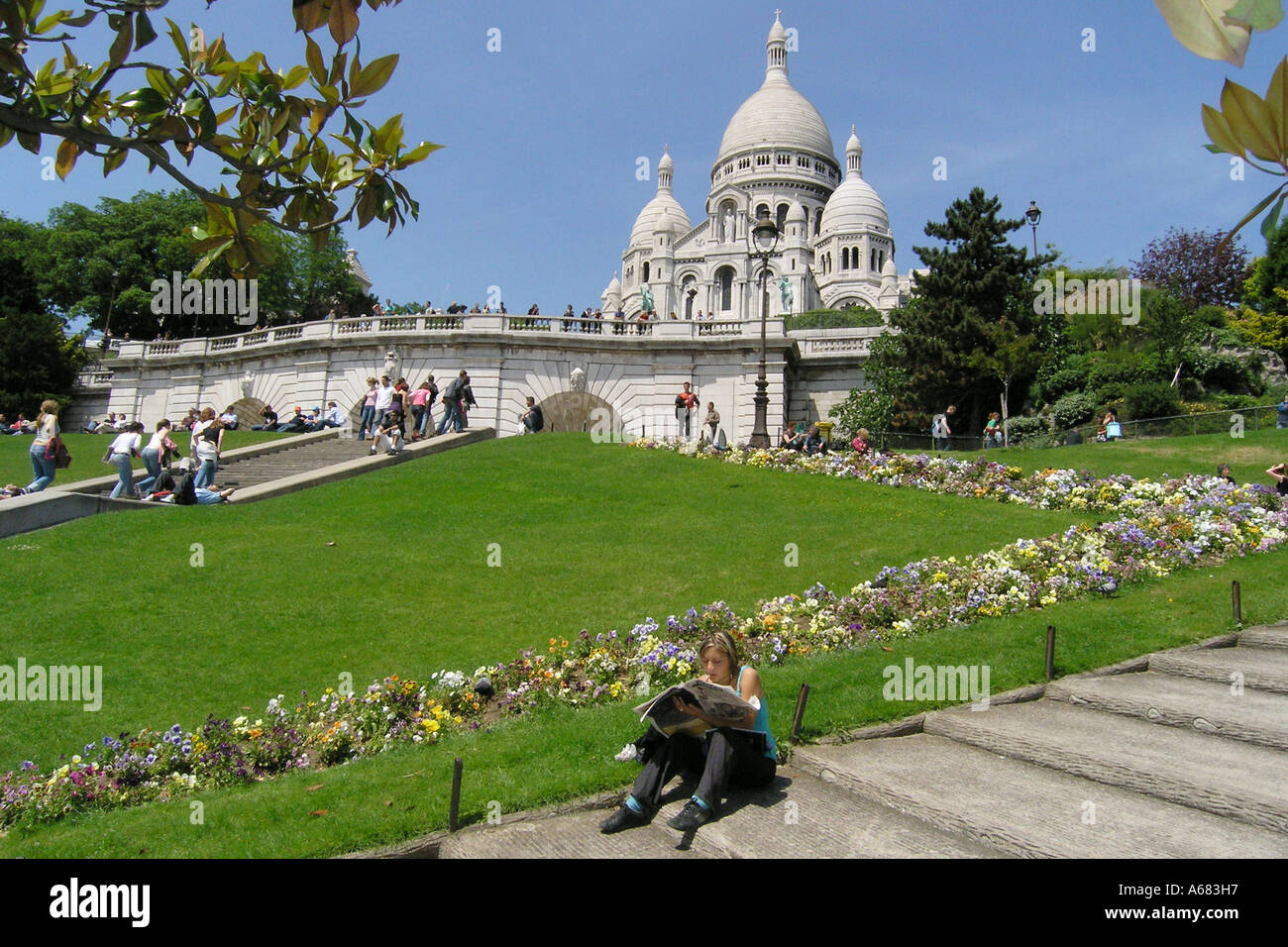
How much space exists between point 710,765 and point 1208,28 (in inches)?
187

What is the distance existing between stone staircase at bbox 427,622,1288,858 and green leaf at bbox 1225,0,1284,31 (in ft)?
13.8

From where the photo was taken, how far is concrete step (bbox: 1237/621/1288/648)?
816cm

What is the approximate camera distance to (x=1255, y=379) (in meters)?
29.8

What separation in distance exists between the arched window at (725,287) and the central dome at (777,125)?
760 inches

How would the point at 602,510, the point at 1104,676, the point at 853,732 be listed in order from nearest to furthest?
the point at 853,732 < the point at 1104,676 < the point at 602,510

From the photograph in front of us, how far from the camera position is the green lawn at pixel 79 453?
20.4 meters

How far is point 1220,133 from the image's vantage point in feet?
4.63

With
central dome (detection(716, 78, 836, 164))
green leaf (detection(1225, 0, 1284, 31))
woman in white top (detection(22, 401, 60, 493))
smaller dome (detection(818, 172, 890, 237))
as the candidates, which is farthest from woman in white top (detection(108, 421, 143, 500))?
central dome (detection(716, 78, 836, 164))

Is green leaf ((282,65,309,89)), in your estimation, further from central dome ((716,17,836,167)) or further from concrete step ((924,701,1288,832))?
central dome ((716,17,836,167))

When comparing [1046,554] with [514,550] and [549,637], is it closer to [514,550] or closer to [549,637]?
[549,637]

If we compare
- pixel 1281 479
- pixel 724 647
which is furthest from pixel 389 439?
pixel 1281 479

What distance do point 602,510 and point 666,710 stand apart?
34.0ft

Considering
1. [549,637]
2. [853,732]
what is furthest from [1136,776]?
[549,637]

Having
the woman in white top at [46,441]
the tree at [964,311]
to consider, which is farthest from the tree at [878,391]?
the woman in white top at [46,441]
